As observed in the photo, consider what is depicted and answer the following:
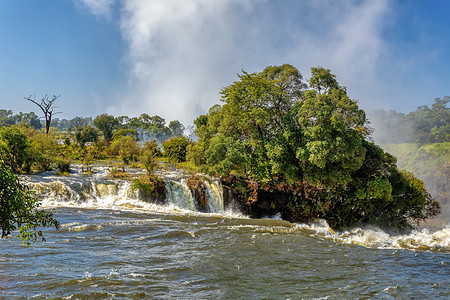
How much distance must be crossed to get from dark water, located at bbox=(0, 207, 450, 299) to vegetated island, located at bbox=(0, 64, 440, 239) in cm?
407

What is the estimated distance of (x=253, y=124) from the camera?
20500mm

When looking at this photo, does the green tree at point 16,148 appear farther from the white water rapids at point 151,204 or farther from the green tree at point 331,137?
the green tree at point 331,137

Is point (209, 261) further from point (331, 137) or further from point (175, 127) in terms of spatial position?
point (175, 127)

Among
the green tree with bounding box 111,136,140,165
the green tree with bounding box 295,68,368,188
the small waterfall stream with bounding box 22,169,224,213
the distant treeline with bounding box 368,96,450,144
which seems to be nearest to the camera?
the green tree with bounding box 295,68,368,188

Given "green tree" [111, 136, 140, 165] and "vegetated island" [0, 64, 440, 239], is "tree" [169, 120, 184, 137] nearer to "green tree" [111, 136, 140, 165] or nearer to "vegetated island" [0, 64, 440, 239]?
"green tree" [111, 136, 140, 165]

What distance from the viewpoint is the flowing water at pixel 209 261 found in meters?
7.86

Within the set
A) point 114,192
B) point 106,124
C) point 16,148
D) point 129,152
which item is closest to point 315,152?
point 114,192

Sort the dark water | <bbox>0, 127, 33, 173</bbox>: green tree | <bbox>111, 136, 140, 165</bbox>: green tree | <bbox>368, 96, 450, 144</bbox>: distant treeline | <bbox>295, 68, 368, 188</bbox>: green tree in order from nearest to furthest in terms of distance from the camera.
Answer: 1. the dark water
2. <bbox>295, 68, 368, 188</bbox>: green tree
3. <bbox>0, 127, 33, 173</bbox>: green tree
4. <bbox>111, 136, 140, 165</bbox>: green tree
5. <bbox>368, 96, 450, 144</bbox>: distant treeline

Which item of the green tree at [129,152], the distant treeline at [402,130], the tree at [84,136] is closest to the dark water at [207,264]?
the green tree at [129,152]

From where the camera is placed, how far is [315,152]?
1684 centimetres

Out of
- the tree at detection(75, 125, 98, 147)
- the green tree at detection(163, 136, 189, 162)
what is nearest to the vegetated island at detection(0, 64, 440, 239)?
the green tree at detection(163, 136, 189, 162)

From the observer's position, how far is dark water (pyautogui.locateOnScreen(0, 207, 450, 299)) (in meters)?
7.80

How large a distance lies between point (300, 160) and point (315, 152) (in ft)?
5.01

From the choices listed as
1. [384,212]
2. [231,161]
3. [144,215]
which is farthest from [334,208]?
[144,215]
